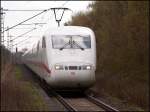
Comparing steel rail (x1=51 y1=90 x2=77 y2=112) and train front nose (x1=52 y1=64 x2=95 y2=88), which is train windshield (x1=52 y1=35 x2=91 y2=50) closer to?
train front nose (x1=52 y1=64 x2=95 y2=88)

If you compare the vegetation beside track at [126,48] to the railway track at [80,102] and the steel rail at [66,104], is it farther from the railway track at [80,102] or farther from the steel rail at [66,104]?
the steel rail at [66,104]

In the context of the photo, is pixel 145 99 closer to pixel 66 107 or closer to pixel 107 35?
pixel 66 107

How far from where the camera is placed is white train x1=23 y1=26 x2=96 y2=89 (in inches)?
742

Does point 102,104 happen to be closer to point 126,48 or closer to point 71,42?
point 71,42

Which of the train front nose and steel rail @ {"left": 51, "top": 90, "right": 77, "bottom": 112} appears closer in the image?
steel rail @ {"left": 51, "top": 90, "right": 77, "bottom": 112}

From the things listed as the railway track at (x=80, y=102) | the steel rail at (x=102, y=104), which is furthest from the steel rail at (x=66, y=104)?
the steel rail at (x=102, y=104)

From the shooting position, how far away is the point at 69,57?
19.2 m

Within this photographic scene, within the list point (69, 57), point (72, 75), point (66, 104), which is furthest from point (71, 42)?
point (66, 104)

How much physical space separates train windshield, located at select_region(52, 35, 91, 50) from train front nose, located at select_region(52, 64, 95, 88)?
1137 mm

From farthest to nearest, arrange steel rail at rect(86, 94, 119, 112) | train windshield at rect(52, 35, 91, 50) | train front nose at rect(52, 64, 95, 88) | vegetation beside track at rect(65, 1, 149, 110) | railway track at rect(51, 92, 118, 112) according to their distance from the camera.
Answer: vegetation beside track at rect(65, 1, 149, 110) < train windshield at rect(52, 35, 91, 50) < train front nose at rect(52, 64, 95, 88) < railway track at rect(51, 92, 118, 112) < steel rail at rect(86, 94, 119, 112)

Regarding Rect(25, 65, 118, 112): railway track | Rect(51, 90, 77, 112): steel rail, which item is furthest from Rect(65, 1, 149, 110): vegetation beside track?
Rect(51, 90, 77, 112): steel rail

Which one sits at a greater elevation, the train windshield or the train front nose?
the train windshield

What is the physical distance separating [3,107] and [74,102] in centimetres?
567

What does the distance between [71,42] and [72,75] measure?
1.86 m
